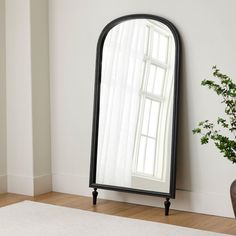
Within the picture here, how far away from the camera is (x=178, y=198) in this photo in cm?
398

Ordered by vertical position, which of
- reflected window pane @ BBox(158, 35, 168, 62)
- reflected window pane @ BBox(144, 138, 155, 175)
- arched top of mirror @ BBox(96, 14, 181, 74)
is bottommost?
reflected window pane @ BBox(144, 138, 155, 175)

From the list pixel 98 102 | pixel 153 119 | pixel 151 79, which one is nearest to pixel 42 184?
pixel 98 102

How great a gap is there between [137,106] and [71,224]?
1.05 metres

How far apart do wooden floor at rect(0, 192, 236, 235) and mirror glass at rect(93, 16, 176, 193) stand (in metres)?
0.18

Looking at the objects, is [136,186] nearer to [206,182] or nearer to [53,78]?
[206,182]

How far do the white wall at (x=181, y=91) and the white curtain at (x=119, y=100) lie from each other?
19 centimetres

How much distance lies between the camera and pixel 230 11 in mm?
3678

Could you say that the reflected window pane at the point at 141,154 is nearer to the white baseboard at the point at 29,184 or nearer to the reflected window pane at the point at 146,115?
the reflected window pane at the point at 146,115

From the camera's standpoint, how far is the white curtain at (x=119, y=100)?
4.05 meters

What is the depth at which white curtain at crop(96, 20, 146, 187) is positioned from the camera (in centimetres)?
405

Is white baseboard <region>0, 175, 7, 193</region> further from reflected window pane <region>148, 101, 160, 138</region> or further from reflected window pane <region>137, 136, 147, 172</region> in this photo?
reflected window pane <region>148, 101, 160, 138</region>

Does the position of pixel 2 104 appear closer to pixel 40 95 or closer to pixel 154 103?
pixel 40 95

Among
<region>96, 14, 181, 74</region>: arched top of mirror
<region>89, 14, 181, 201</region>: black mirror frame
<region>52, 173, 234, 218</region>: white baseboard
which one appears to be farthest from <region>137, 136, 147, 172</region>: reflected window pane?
<region>96, 14, 181, 74</region>: arched top of mirror

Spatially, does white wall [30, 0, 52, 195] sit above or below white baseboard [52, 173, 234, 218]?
above
